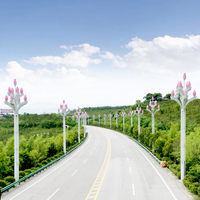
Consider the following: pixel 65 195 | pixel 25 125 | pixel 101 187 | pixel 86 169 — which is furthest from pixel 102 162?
pixel 25 125

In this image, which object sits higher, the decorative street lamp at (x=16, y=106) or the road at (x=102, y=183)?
the decorative street lamp at (x=16, y=106)

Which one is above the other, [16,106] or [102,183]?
[16,106]

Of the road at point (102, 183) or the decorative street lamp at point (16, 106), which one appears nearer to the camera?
the road at point (102, 183)

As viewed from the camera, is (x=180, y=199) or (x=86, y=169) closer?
(x=180, y=199)

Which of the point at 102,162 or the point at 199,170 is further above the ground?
the point at 199,170

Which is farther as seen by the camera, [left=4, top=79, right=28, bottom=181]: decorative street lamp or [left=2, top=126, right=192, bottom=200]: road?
[left=4, top=79, right=28, bottom=181]: decorative street lamp

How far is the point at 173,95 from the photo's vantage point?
61.5 ft

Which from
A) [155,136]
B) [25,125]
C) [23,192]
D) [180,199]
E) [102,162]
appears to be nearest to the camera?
[180,199]

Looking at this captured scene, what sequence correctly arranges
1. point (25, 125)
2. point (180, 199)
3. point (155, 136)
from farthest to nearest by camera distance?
point (25, 125) < point (155, 136) < point (180, 199)

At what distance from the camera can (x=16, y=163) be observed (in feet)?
Result: 58.9

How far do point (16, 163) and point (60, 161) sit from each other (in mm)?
10434

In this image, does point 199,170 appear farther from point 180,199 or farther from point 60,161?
point 60,161

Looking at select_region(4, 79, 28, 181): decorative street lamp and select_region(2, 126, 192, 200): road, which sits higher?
select_region(4, 79, 28, 181): decorative street lamp

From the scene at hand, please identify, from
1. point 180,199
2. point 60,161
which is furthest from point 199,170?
point 60,161
